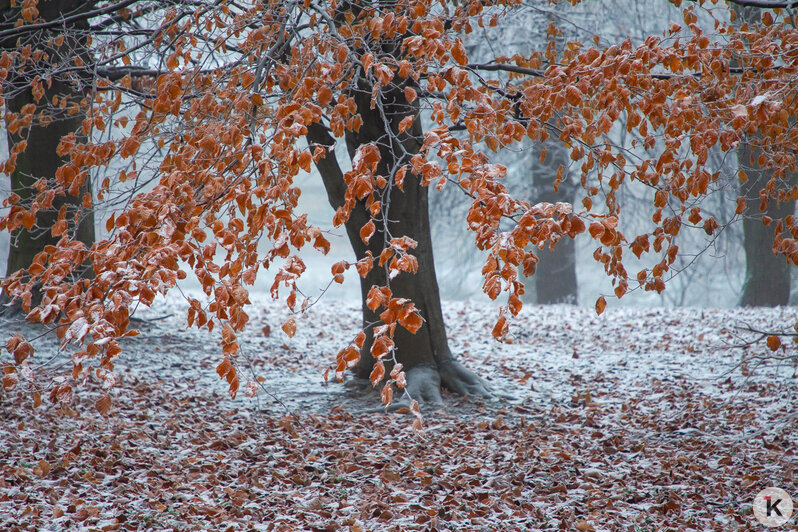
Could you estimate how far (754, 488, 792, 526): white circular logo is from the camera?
11.7ft

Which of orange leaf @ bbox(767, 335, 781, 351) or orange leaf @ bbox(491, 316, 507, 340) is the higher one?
orange leaf @ bbox(491, 316, 507, 340)

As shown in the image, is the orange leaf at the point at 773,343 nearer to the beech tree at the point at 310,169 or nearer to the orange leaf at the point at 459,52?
the beech tree at the point at 310,169

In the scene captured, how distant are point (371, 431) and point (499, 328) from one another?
2889 millimetres

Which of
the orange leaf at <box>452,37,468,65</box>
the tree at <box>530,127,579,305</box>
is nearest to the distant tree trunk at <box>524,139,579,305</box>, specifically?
the tree at <box>530,127,579,305</box>

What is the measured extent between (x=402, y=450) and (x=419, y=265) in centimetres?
190

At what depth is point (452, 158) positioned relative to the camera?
2.79 meters

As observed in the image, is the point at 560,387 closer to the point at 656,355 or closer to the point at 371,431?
the point at 656,355

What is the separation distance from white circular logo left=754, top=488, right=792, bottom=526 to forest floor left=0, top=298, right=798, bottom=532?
63 millimetres

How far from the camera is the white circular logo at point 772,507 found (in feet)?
11.7

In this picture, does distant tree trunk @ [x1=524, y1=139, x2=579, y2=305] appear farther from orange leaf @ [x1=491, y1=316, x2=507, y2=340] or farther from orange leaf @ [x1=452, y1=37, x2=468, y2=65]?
orange leaf @ [x1=491, y1=316, x2=507, y2=340]

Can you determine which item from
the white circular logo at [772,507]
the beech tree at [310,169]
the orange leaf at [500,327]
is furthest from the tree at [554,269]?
the orange leaf at [500,327]

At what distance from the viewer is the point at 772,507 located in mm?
3705

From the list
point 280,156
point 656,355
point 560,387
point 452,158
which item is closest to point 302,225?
point 280,156

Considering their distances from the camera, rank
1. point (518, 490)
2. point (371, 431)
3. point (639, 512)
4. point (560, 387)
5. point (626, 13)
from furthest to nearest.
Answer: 1. point (626, 13)
2. point (560, 387)
3. point (371, 431)
4. point (518, 490)
5. point (639, 512)
